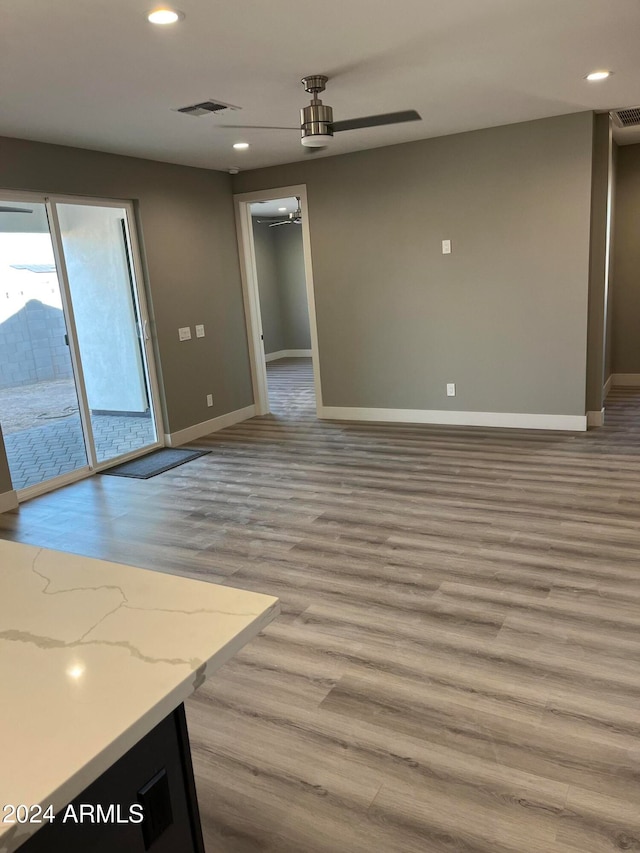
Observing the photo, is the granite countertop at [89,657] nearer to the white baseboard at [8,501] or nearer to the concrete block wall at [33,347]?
the white baseboard at [8,501]

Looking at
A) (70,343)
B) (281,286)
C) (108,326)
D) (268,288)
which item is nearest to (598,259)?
(108,326)

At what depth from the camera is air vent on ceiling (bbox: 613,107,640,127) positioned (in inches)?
209

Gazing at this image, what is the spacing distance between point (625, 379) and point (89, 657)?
25.0 feet

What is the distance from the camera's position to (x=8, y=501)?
4762mm

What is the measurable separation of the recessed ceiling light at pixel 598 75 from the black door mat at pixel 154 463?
4.12m

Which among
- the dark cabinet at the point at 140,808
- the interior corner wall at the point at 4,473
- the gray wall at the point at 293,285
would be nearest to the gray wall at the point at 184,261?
the interior corner wall at the point at 4,473

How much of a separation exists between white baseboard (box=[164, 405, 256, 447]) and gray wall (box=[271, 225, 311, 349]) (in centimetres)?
531

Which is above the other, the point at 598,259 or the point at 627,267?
the point at 598,259

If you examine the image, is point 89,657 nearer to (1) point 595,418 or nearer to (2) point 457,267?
(2) point 457,267

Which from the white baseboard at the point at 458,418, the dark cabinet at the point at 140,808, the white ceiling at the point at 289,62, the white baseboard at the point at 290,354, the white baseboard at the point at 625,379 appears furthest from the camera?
the white baseboard at the point at 290,354

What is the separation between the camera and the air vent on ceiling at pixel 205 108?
411cm

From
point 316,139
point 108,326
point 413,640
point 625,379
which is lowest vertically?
point 413,640

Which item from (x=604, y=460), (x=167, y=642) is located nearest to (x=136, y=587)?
(x=167, y=642)

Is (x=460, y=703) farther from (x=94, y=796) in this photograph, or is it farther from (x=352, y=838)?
(x=94, y=796)
